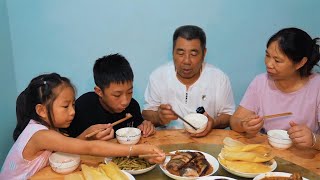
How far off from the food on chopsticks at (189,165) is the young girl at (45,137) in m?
0.07

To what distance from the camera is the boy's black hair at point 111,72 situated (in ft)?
7.07

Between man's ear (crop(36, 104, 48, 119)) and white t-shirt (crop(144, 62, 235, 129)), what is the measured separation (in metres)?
1.03

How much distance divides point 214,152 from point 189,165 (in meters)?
0.30

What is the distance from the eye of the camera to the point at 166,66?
2.78 meters

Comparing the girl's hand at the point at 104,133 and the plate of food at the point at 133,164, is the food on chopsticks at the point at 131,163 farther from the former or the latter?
the girl's hand at the point at 104,133

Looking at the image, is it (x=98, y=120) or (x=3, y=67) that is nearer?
(x=98, y=120)

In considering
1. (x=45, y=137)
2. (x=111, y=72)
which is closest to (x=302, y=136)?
(x=111, y=72)

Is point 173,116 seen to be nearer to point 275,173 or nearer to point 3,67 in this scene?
point 275,173

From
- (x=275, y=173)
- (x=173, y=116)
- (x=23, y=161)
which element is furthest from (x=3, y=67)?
(x=275, y=173)

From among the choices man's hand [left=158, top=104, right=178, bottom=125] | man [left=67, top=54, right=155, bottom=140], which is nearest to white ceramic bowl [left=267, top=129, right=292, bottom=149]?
man's hand [left=158, top=104, right=178, bottom=125]

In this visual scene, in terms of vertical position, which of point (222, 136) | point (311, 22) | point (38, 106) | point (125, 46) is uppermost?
point (311, 22)

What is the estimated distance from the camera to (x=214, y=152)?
1.90 metres

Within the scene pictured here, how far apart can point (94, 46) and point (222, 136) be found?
1454mm

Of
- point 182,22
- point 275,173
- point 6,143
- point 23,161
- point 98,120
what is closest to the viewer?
point 275,173
